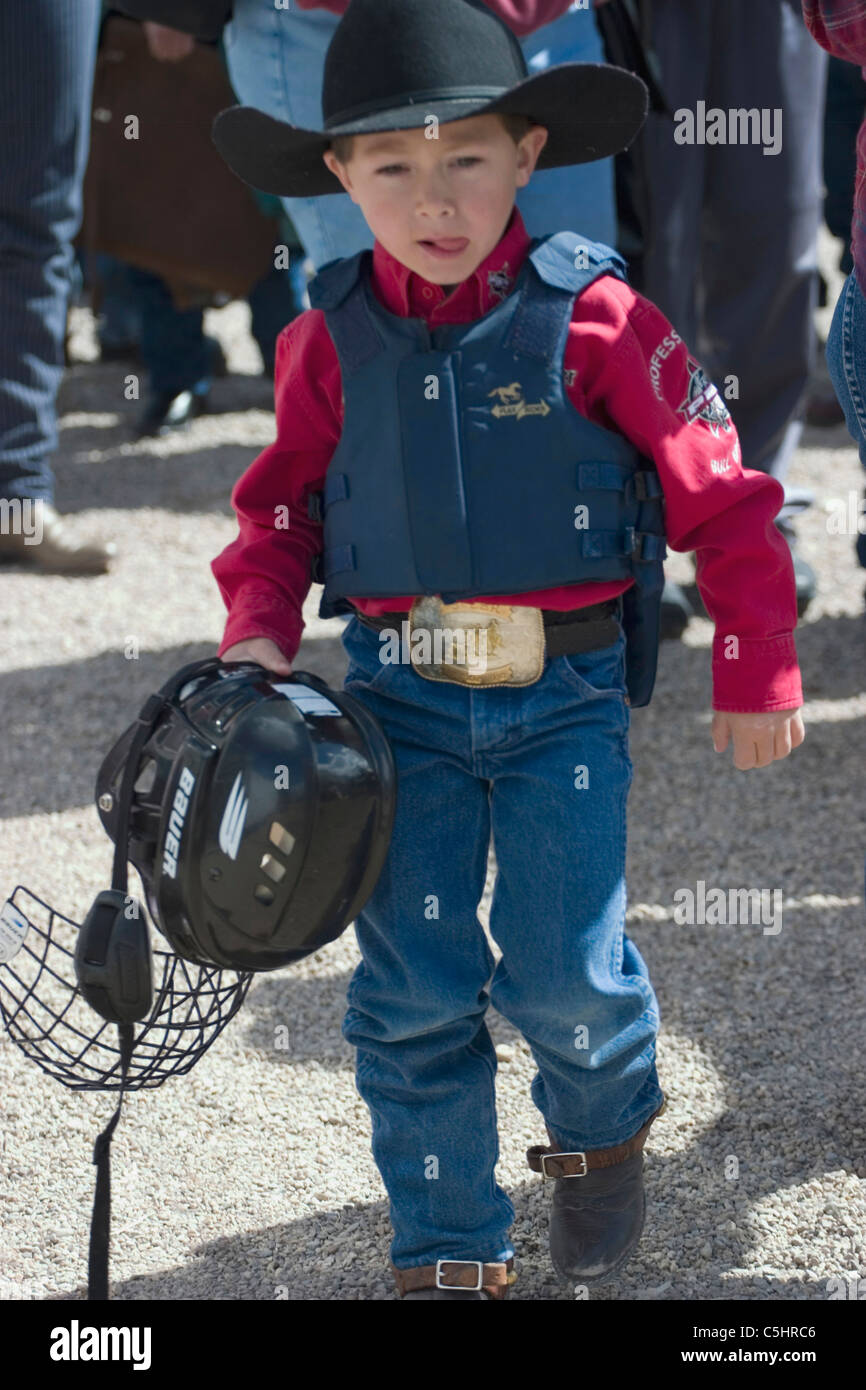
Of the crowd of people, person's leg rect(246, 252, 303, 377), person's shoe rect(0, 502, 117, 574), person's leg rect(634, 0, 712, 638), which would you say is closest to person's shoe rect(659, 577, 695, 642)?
the crowd of people

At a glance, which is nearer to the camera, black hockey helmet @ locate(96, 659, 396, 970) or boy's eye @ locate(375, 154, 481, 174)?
black hockey helmet @ locate(96, 659, 396, 970)

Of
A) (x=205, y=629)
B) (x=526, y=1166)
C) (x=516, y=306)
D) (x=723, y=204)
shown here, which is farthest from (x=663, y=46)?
(x=526, y=1166)

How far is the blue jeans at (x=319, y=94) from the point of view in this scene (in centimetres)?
299

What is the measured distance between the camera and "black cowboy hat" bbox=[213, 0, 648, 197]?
186 centimetres

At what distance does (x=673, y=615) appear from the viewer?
4.12m

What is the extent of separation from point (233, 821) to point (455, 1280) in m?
0.68

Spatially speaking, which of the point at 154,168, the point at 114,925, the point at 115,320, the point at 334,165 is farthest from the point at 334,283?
the point at 115,320

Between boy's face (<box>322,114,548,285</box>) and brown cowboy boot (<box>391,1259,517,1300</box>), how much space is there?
1.16 metres

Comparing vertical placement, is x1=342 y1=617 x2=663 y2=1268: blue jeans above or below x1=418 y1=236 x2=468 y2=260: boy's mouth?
below

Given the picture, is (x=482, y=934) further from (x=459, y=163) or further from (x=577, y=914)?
(x=459, y=163)

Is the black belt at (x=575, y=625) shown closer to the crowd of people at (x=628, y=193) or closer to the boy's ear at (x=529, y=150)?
the boy's ear at (x=529, y=150)

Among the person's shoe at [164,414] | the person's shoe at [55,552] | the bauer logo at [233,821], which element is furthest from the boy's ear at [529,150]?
the person's shoe at [164,414]

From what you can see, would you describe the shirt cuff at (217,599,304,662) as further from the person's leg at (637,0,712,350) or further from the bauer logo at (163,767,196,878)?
the person's leg at (637,0,712,350)

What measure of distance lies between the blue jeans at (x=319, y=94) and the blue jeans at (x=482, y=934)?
127cm
